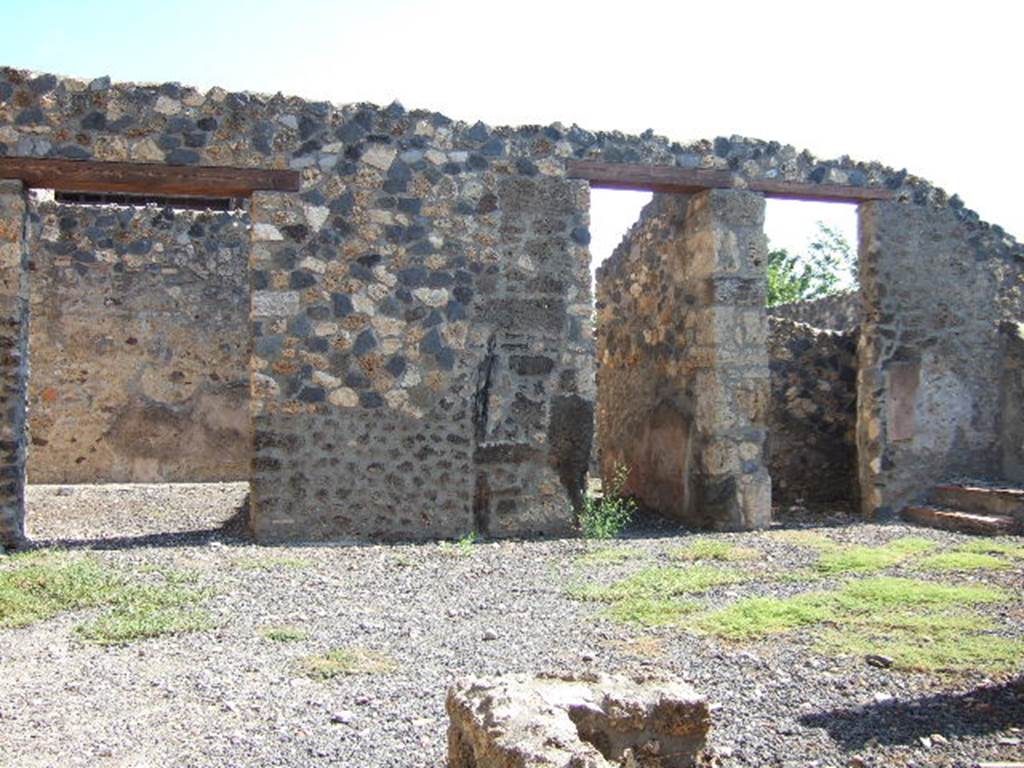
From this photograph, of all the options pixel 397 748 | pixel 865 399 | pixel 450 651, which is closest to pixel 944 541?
pixel 865 399

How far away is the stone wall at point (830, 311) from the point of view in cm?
1491

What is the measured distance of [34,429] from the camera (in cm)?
1110

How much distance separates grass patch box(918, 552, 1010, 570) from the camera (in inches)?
248

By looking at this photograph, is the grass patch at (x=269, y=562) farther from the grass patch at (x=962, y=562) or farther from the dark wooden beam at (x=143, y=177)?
the grass patch at (x=962, y=562)

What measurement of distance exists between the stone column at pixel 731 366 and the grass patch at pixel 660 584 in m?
2.28

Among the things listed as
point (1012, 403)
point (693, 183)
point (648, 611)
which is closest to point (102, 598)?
point (648, 611)

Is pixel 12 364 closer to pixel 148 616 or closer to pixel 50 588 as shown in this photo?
pixel 50 588

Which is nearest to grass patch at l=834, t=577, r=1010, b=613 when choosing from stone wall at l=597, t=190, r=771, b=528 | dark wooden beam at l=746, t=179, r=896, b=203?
stone wall at l=597, t=190, r=771, b=528

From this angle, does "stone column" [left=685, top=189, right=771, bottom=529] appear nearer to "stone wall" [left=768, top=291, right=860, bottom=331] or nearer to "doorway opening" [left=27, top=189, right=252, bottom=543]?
"doorway opening" [left=27, top=189, right=252, bottom=543]

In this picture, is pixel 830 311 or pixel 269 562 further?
pixel 830 311

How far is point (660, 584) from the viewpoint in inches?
226

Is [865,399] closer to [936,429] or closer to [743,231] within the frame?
[936,429]

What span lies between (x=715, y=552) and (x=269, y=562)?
3010mm

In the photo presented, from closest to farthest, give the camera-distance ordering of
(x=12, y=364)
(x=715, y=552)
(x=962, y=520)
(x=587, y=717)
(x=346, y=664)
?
(x=587, y=717) < (x=346, y=664) < (x=715, y=552) < (x=12, y=364) < (x=962, y=520)
